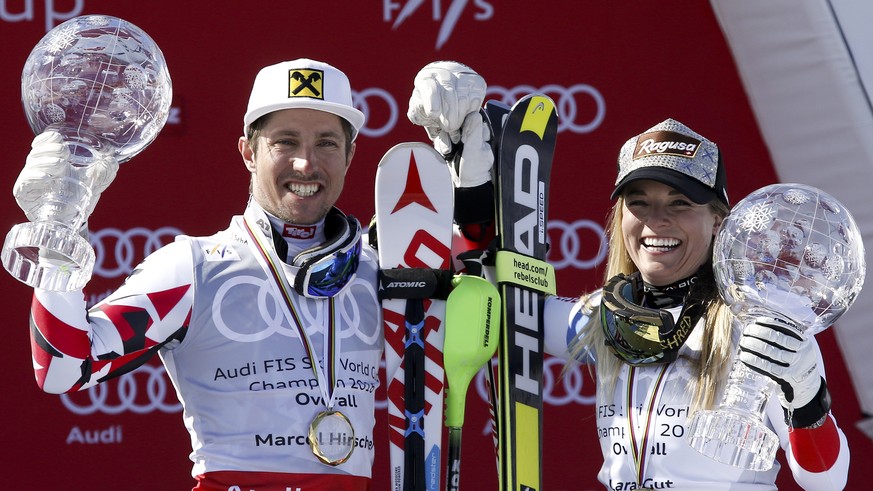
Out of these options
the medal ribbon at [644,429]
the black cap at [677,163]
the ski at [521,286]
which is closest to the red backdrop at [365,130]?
the ski at [521,286]

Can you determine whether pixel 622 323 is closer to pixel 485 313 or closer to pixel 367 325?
pixel 485 313

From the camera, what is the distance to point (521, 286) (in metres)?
3.32

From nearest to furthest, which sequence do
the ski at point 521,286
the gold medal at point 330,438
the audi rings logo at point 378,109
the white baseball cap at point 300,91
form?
the gold medal at point 330,438 → the white baseball cap at point 300,91 → the ski at point 521,286 → the audi rings logo at point 378,109

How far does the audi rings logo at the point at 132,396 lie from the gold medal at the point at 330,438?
1746mm

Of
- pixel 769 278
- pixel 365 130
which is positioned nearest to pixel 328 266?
pixel 769 278

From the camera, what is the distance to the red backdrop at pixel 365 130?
4492 mm

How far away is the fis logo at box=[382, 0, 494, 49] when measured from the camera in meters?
4.64

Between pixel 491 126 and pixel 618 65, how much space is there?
1.46 meters

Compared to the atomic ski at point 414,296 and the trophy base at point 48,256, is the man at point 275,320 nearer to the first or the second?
the atomic ski at point 414,296

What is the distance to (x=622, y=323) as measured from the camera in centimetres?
296

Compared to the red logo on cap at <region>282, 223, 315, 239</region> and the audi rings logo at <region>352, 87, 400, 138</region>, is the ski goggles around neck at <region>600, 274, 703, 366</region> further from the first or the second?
the audi rings logo at <region>352, 87, 400, 138</region>

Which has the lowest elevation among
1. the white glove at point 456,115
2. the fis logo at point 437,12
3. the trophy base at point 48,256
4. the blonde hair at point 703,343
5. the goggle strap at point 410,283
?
the blonde hair at point 703,343

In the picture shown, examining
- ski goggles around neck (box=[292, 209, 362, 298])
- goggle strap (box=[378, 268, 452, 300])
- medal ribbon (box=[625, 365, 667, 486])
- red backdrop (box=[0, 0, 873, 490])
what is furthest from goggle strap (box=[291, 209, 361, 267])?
red backdrop (box=[0, 0, 873, 490])

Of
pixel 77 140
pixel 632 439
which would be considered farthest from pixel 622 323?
pixel 77 140
